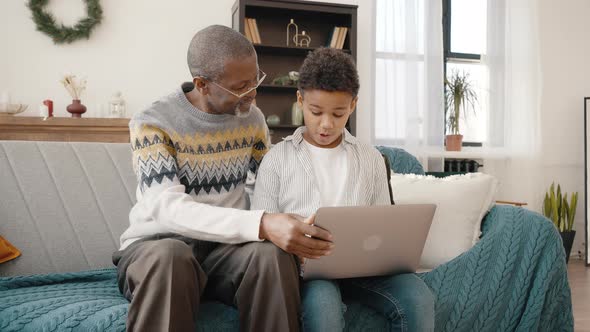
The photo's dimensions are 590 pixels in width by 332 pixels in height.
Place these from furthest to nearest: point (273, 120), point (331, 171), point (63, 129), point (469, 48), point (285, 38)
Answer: point (469, 48) < point (285, 38) < point (273, 120) < point (63, 129) < point (331, 171)

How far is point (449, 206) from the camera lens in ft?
6.21

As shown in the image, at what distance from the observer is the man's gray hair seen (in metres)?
1.45

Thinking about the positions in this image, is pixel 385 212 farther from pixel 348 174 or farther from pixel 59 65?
pixel 59 65

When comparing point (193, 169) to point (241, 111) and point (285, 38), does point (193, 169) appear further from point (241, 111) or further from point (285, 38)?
point (285, 38)

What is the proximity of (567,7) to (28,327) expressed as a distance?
4.97 meters

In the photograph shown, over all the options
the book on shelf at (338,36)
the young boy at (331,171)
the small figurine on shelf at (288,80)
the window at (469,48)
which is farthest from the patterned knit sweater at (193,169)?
the window at (469,48)

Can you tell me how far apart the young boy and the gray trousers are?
0.73ft

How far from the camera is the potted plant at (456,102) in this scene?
4355 mm

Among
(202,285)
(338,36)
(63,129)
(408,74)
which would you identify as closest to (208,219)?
(202,285)

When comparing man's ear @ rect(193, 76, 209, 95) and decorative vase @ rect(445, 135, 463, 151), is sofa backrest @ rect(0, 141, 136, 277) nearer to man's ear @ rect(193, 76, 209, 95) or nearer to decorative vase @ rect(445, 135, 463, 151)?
man's ear @ rect(193, 76, 209, 95)

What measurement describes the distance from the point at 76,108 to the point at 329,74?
253cm

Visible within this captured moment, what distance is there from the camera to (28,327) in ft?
4.14

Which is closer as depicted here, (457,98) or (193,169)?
(193,169)

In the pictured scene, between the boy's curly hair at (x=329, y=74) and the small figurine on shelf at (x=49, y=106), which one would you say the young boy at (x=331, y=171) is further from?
the small figurine on shelf at (x=49, y=106)
